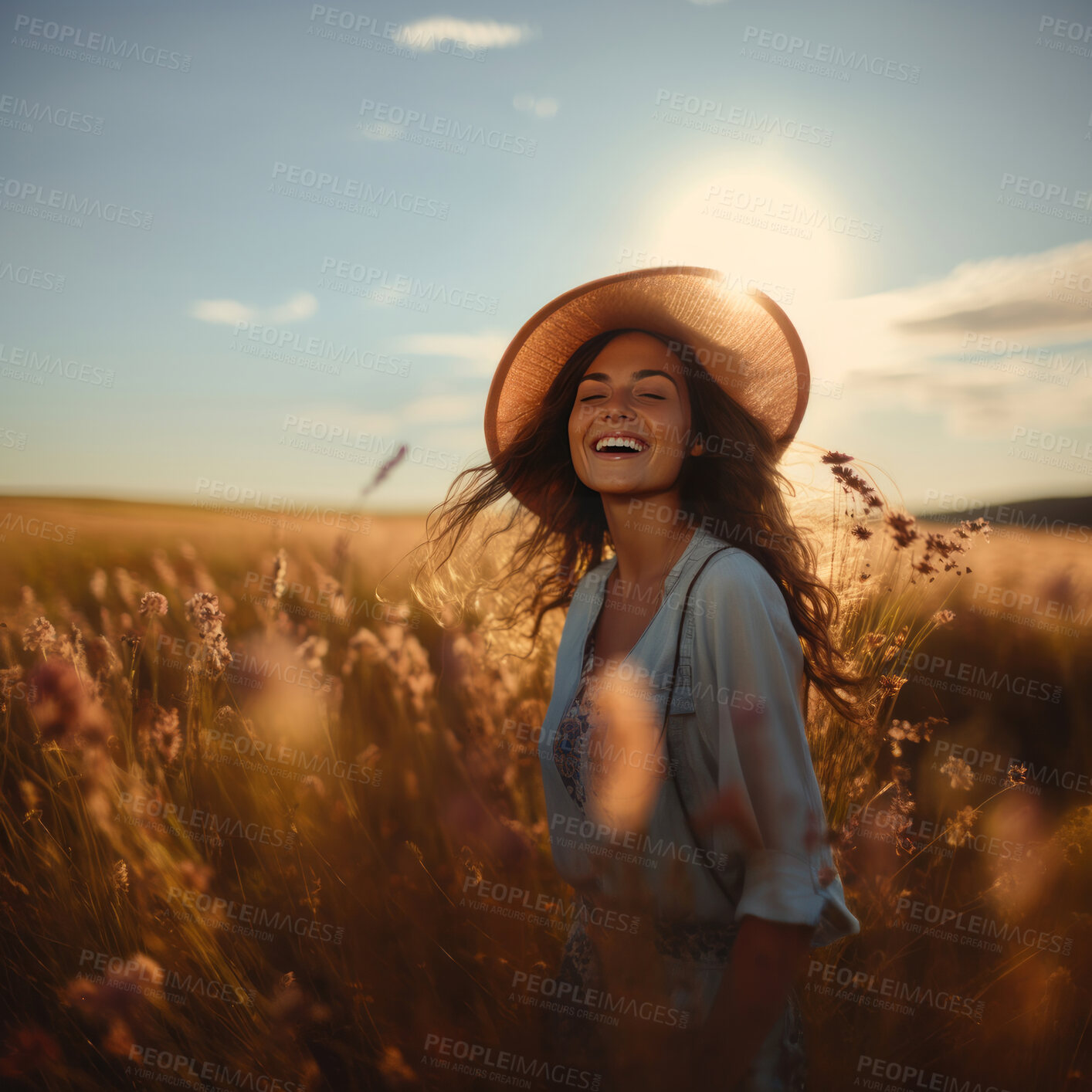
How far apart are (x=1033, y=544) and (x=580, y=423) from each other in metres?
1.81

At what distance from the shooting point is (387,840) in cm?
235

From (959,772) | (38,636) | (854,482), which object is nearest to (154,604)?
(38,636)

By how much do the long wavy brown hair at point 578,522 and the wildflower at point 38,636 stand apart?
1.24 meters

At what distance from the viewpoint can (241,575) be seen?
260 centimetres

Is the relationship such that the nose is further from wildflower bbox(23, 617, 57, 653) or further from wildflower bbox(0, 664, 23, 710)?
wildflower bbox(0, 664, 23, 710)

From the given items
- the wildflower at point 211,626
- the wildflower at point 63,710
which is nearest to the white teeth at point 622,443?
the wildflower at point 211,626

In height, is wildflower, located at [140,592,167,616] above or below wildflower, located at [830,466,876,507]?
below

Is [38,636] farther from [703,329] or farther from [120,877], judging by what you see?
[703,329]

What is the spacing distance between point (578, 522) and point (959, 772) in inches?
61.1

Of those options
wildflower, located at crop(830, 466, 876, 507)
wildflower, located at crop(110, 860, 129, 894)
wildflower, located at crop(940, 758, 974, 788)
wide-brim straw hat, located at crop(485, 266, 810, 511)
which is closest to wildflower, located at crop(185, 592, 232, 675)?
wildflower, located at crop(110, 860, 129, 894)

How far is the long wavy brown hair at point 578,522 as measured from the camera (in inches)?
77.5

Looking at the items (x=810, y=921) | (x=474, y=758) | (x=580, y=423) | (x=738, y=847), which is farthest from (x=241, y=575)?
(x=810, y=921)

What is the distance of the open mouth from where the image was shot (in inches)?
73.7

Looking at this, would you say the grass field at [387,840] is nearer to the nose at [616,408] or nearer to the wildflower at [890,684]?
the wildflower at [890,684]
